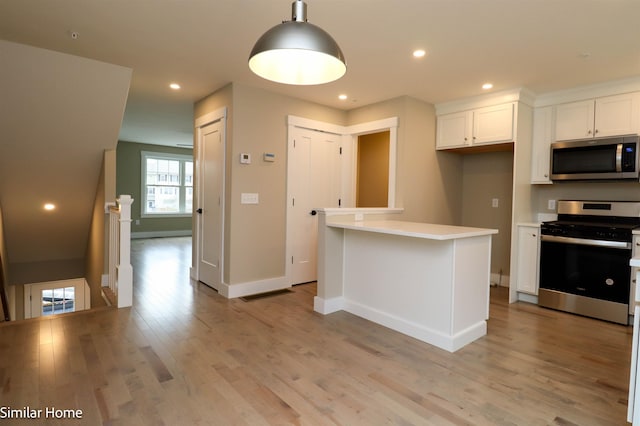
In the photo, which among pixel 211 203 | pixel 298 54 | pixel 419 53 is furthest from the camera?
pixel 211 203

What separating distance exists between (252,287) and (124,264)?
4.52ft

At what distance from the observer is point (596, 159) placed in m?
3.69

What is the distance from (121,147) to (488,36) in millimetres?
8592

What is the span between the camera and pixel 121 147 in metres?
8.66

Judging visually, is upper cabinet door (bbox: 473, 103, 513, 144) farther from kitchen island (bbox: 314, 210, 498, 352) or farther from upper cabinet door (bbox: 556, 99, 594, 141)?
kitchen island (bbox: 314, 210, 498, 352)

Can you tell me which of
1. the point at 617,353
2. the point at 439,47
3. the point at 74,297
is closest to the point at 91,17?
the point at 439,47

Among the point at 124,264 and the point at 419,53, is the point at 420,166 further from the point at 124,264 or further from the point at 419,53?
the point at 124,264

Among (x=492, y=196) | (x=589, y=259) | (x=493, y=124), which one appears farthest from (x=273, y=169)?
(x=589, y=259)

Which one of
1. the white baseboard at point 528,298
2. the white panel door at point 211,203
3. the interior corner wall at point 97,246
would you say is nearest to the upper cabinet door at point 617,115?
the white baseboard at point 528,298

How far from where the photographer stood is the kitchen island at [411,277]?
2.72m

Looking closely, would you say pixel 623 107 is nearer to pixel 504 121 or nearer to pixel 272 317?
pixel 504 121

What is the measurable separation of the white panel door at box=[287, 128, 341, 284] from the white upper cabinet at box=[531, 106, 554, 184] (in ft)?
8.03

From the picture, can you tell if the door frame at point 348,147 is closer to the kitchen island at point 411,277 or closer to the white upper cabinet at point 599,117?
the kitchen island at point 411,277

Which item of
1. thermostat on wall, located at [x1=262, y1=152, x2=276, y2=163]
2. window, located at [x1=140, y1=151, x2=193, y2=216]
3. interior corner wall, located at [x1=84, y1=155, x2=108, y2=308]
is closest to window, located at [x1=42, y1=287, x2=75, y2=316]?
interior corner wall, located at [x1=84, y1=155, x2=108, y2=308]
